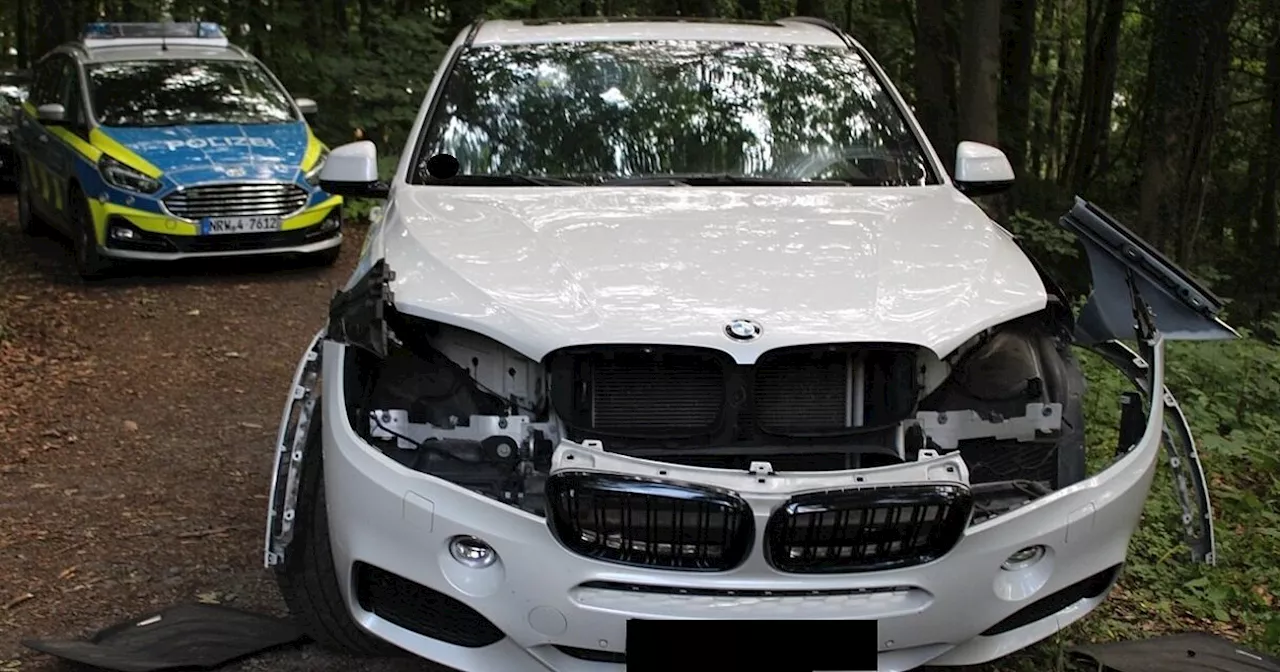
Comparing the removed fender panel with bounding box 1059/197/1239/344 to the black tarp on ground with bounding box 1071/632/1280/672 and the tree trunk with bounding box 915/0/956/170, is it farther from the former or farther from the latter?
the tree trunk with bounding box 915/0/956/170

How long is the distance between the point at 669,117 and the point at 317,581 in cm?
207

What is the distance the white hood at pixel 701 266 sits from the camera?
3002 millimetres

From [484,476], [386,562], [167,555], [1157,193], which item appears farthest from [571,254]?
[1157,193]

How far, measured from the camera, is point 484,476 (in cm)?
305

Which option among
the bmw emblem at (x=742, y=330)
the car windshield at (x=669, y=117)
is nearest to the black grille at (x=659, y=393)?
the bmw emblem at (x=742, y=330)

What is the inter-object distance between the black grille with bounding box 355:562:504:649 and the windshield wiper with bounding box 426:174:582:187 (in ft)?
5.12

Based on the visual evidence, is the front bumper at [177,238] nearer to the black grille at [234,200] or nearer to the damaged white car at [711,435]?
the black grille at [234,200]

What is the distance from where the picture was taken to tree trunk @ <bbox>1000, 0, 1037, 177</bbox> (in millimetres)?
17031

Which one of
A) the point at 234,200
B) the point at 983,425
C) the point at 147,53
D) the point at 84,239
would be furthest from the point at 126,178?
the point at 983,425

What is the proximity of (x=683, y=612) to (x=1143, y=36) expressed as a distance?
69.1 ft

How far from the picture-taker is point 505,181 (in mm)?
4160

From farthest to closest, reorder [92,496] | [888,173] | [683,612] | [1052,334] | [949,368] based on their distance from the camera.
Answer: [92,496] < [888,173] < [1052,334] < [949,368] < [683,612]

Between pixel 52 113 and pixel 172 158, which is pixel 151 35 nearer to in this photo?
pixel 52 113

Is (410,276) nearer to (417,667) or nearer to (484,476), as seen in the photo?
(484,476)
